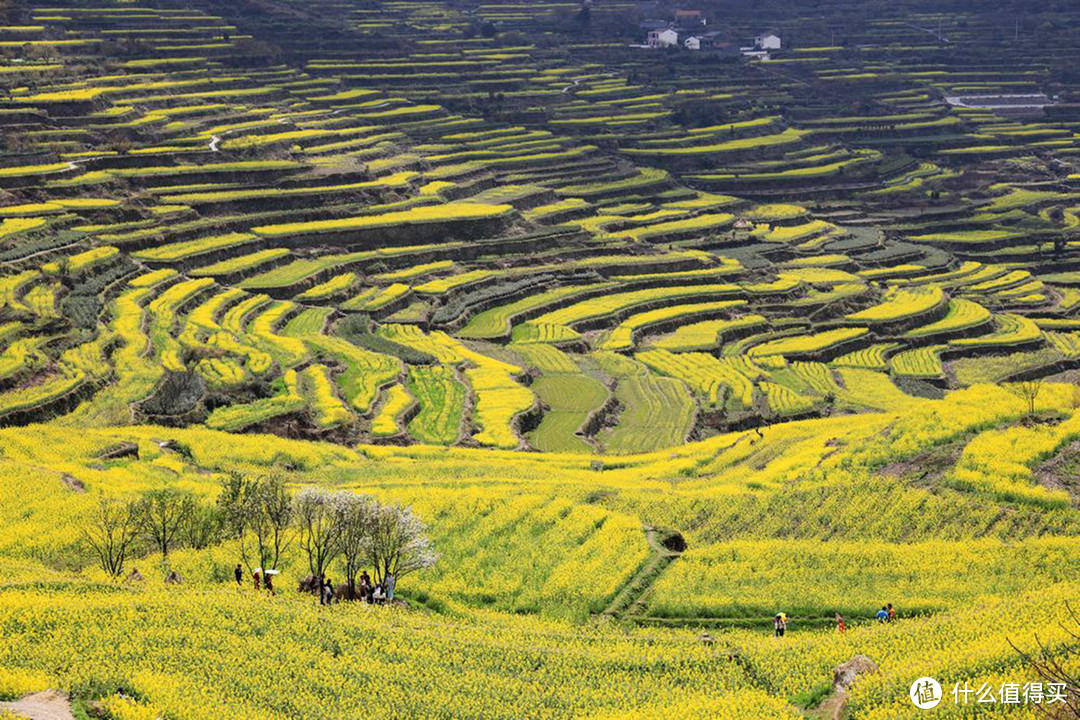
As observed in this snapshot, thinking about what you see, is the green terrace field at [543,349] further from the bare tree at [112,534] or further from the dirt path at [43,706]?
the bare tree at [112,534]

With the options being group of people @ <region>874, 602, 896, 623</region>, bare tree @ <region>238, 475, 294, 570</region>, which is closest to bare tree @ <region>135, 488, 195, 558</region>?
bare tree @ <region>238, 475, 294, 570</region>

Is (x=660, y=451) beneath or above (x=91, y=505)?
beneath

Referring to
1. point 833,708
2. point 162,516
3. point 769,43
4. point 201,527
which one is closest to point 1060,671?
point 833,708

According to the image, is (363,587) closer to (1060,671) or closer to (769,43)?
(1060,671)

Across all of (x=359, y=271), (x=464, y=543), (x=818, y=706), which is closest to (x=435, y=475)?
(x=464, y=543)

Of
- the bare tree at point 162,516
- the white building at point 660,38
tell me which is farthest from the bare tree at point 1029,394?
the white building at point 660,38

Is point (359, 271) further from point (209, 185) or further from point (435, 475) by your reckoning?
point (435, 475)
